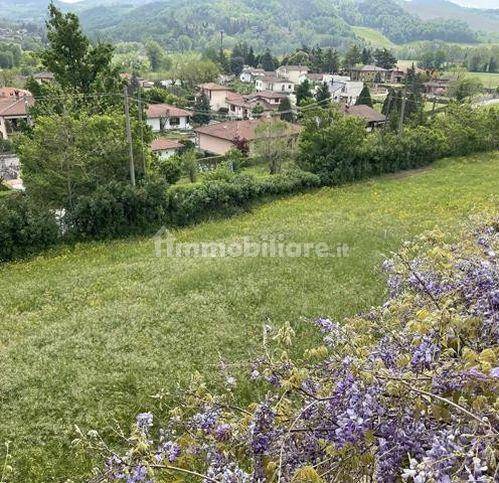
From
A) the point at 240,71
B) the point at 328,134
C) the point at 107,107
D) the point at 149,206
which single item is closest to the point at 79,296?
the point at 149,206

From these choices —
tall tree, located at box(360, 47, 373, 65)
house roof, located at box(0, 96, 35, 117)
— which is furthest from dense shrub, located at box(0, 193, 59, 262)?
tall tree, located at box(360, 47, 373, 65)

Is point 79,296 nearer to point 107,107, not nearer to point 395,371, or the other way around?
point 395,371

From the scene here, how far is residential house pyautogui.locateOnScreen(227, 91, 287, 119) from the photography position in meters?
70.1

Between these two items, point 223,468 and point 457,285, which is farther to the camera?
point 457,285

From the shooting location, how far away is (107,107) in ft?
78.2

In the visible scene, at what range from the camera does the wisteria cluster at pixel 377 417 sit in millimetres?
2293

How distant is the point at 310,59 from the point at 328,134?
9584 centimetres

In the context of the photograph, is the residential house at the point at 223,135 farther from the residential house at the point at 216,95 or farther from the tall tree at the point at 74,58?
the residential house at the point at 216,95

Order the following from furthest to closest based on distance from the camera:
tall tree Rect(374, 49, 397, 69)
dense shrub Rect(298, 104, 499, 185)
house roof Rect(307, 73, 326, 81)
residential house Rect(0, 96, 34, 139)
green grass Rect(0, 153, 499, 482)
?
tall tree Rect(374, 49, 397, 69) < house roof Rect(307, 73, 326, 81) < residential house Rect(0, 96, 34, 139) < dense shrub Rect(298, 104, 499, 185) < green grass Rect(0, 153, 499, 482)

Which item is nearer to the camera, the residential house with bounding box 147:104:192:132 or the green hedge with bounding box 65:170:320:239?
the green hedge with bounding box 65:170:320:239

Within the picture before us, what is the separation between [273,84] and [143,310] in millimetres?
89301

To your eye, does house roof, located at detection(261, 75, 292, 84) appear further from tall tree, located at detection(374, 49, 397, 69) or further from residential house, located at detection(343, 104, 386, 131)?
residential house, located at detection(343, 104, 386, 131)

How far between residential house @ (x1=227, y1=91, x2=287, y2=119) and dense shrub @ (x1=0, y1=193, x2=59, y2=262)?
53794 mm

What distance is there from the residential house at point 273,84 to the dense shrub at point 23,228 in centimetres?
8144
